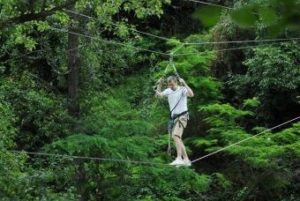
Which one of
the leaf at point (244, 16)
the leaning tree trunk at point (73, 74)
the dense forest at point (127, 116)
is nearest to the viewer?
the leaf at point (244, 16)

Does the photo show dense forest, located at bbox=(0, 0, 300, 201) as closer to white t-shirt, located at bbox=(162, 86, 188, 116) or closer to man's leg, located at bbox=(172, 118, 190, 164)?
man's leg, located at bbox=(172, 118, 190, 164)

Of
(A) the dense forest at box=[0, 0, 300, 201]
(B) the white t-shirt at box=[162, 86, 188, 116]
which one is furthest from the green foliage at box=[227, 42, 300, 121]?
(B) the white t-shirt at box=[162, 86, 188, 116]

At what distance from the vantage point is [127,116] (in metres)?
10.4

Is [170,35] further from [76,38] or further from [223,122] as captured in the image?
[76,38]

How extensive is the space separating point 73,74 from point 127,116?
54.8 inches

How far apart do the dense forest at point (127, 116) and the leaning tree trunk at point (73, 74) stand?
2 cm

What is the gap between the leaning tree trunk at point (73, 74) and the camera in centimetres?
1094

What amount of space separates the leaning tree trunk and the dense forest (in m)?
0.02

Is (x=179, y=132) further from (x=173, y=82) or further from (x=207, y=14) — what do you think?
(x=207, y=14)

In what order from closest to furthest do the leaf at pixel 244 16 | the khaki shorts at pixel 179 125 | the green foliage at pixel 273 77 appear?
the leaf at pixel 244 16 → the khaki shorts at pixel 179 125 → the green foliage at pixel 273 77

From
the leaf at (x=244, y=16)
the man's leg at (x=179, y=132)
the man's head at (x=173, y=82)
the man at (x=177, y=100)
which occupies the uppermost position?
the leaf at (x=244, y=16)

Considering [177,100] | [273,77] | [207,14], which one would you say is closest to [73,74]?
[177,100]

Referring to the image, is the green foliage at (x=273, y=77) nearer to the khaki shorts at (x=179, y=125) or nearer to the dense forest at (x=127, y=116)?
the dense forest at (x=127, y=116)

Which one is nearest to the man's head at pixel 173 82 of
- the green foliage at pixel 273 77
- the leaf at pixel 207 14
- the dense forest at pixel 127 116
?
the dense forest at pixel 127 116
